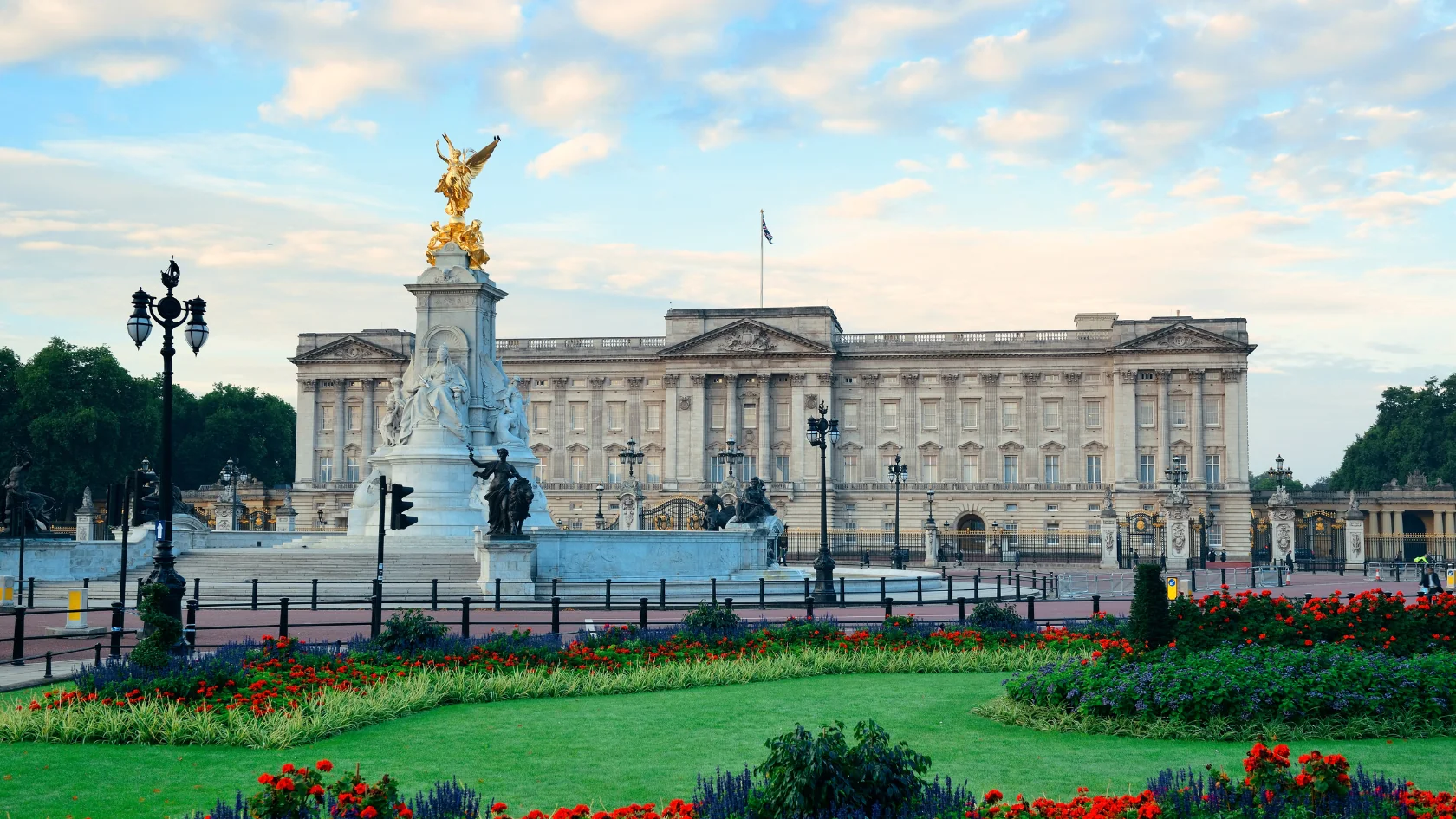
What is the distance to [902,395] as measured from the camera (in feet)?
307

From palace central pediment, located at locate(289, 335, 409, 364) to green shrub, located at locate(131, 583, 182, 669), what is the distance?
8311 centimetres

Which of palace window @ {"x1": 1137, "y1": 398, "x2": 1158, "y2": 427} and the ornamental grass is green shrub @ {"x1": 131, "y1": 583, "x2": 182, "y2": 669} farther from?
palace window @ {"x1": 1137, "y1": 398, "x2": 1158, "y2": 427}

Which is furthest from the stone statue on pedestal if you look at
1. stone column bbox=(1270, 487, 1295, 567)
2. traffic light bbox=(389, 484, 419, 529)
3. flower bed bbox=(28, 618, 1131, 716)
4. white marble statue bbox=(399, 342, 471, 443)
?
stone column bbox=(1270, 487, 1295, 567)

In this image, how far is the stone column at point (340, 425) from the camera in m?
97.9

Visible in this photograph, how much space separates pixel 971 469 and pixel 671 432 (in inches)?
835

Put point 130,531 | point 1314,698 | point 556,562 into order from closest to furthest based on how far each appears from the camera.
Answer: point 1314,698, point 556,562, point 130,531

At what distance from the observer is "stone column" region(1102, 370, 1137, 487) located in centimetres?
8869

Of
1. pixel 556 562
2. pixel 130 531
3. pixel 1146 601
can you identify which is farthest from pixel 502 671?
pixel 130 531

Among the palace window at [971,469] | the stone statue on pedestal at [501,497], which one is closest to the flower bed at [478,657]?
the stone statue on pedestal at [501,497]

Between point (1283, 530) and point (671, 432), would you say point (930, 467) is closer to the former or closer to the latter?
point (671, 432)

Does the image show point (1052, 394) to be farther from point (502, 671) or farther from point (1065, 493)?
point (502, 671)

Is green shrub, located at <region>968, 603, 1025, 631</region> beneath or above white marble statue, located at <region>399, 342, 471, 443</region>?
beneath

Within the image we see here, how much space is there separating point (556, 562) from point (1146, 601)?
2183 centimetres

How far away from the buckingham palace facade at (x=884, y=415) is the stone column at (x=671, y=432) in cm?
14
